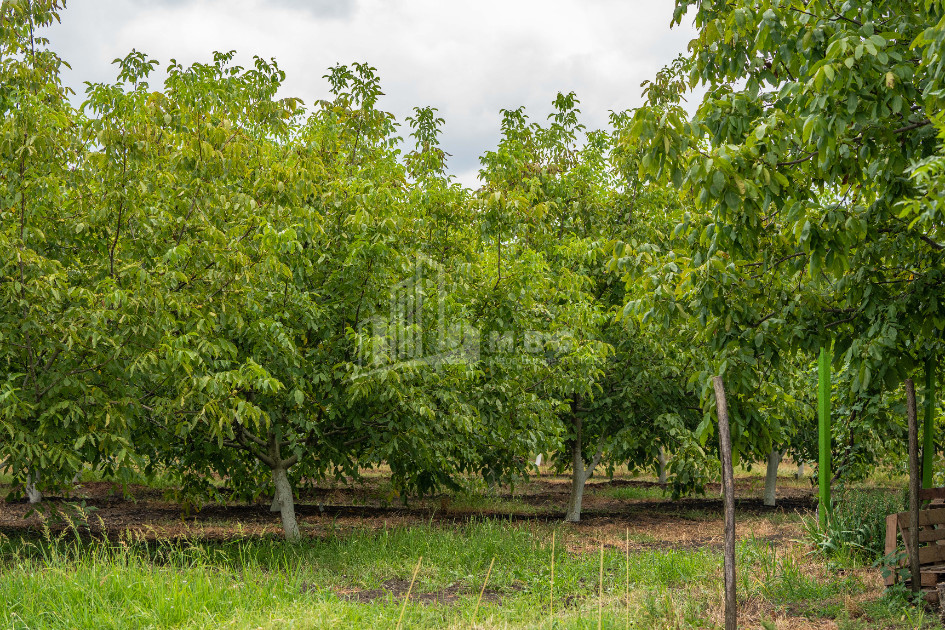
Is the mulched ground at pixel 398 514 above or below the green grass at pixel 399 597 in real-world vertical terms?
below

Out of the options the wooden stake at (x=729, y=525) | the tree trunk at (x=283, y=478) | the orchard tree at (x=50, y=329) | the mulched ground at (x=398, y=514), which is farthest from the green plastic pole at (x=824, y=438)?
the orchard tree at (x=50, y=329)

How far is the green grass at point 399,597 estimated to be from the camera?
5023 mm

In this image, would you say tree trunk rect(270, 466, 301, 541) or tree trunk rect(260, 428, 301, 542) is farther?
tree trunk rect(270, 466, 301, 541)

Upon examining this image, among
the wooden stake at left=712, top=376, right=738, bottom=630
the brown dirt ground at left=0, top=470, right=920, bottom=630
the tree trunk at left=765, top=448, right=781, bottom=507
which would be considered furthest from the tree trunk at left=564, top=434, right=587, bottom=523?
the wooden stake at left=712, top=376, right=738, bottom=630

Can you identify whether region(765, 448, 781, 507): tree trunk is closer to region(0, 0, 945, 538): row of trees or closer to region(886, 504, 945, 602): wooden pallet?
region(0, 0, 945, 538): row of trees

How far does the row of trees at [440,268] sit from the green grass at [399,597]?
125 centimetres

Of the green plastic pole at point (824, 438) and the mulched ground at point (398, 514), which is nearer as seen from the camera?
the green plastic pole at point (824, 438)

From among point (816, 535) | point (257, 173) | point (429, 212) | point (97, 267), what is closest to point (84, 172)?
point (97, 267)

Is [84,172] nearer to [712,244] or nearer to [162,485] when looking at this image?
[712,244]

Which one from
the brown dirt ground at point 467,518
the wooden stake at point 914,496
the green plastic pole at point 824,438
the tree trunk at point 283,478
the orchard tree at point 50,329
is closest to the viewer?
the wooden stake at point 914,496

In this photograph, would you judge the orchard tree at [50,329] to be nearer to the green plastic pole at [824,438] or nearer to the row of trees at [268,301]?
the row of trees at [268,301]

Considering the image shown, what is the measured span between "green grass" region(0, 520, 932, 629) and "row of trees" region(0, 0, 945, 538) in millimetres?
1251

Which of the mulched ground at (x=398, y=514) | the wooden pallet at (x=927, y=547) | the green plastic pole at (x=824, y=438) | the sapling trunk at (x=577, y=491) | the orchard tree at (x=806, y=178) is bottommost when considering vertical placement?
the mulched ground at (x=398, y=514)

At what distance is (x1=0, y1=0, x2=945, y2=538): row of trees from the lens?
4.71 m
